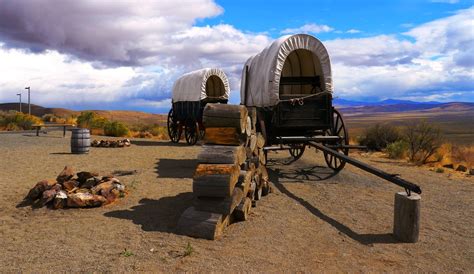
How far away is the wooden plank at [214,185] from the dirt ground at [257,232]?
53 cm

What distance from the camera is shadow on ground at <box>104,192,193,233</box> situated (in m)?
5.25

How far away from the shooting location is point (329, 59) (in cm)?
918

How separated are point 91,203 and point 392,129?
Answer: 1514cm

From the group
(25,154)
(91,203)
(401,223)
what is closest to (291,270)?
(401,223)

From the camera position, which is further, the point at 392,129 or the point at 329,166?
the point at 392,129

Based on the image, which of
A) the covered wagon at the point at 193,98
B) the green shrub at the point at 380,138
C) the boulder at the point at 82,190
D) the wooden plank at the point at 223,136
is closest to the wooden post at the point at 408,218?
the wooden plank at the point at 223,136

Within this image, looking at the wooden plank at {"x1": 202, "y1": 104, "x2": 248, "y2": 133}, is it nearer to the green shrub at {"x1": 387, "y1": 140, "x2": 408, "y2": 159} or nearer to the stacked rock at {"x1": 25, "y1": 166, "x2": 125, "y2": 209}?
the stacked rock at {"x1": 25, "y1": 166, "x2": 125, "y2": 209}

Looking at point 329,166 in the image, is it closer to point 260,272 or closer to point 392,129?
point 260,272

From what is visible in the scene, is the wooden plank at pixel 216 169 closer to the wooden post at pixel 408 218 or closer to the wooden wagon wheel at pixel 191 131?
the wooden post at pixel 408 218

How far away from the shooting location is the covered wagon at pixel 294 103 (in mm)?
8602

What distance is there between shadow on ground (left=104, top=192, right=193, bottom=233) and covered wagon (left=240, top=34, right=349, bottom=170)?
2.65 m

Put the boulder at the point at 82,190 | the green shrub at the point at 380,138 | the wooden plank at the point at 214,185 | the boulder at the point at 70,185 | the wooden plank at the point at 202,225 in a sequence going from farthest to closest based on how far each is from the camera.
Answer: the green shrub at the point at 380,138 → the boulder at the point at 70,185 → the boulder at the point at 82,190 → the wooden plank at the point at 214,185 → the wooden plank at the point at 202,225

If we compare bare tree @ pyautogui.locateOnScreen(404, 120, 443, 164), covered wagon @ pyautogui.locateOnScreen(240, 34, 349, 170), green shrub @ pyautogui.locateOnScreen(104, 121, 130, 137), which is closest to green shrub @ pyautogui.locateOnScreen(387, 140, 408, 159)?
bare tree @ pyautogui.locateOnScreen(404, 120, 443, 164)

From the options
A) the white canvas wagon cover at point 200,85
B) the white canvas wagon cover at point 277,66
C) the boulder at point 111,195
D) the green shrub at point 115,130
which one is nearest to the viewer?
the boulder at point 111,195
